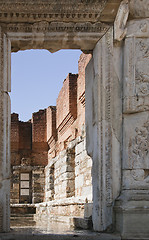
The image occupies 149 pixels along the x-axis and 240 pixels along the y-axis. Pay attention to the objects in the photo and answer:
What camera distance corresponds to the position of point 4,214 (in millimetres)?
4984

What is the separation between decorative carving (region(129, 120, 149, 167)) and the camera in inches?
198

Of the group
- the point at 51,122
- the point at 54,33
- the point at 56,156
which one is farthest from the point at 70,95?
the point at 54,33

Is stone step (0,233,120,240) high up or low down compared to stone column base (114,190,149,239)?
down

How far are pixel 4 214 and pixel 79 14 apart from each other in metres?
2.74

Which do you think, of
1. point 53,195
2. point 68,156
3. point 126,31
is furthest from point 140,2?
point 53,195

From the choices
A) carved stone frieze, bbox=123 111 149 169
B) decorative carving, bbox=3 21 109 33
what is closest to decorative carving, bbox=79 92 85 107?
decorative carving, bbox=3 21 109 33

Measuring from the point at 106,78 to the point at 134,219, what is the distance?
6.03 ft

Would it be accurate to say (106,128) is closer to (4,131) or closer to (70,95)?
(4,131)

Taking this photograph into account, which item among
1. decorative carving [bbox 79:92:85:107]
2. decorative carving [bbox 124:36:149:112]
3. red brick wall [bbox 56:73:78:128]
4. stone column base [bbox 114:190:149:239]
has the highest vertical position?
red brick wall [bbox 56:73:78:128]

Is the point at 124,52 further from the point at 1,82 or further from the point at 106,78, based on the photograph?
the point at 1,82

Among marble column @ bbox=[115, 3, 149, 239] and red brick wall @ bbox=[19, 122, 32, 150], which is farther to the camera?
red brick wall @ bbox=[19, 122, 32, 150]

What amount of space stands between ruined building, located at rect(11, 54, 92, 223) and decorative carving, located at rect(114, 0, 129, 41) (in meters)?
4.77

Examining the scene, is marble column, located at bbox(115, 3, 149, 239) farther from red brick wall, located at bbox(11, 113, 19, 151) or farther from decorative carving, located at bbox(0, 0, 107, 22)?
red brick wall, located at bbox(11, 113, 19, 151)

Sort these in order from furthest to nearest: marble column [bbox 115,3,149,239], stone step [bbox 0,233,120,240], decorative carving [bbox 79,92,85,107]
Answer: decorative carving [bbox 79,92,85,107]
marble column [bbox 115,3,149,239]
stone step [bbox 0,233,120,240]
